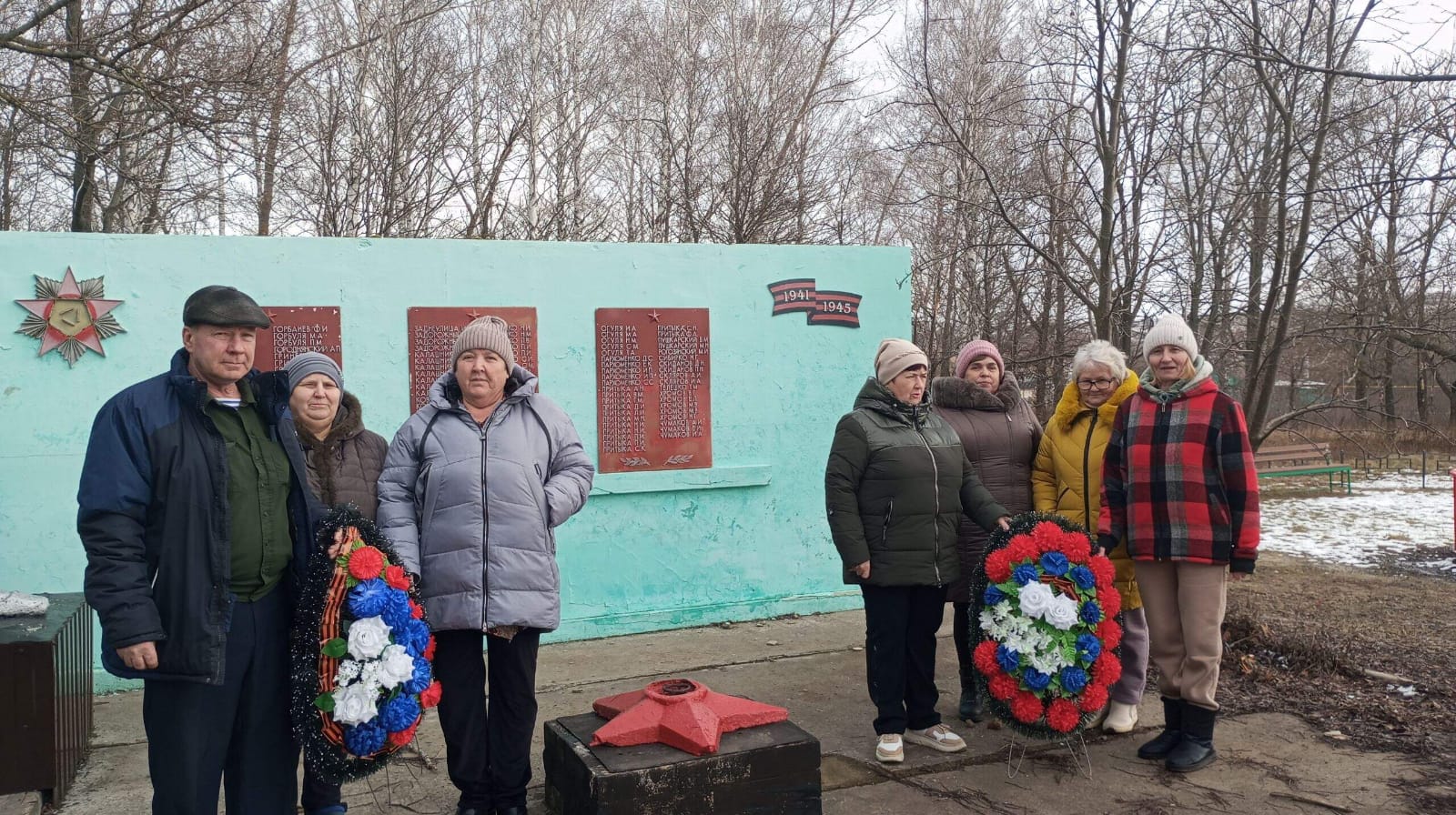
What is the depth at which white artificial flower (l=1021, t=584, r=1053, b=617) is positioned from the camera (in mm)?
3879

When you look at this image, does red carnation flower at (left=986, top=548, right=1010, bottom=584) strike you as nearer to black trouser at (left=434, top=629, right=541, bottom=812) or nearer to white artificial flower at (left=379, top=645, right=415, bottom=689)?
black trouser at (left=434, top=629, right=541, bottom=812)

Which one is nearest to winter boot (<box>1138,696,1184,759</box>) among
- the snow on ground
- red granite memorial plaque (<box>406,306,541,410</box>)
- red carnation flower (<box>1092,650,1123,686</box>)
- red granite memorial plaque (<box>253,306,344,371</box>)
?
red carnation flower (<box>1092,650,1123,686</box>)

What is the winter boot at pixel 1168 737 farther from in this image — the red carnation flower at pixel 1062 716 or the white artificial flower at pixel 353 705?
the white artificial flower at pixel 353 705

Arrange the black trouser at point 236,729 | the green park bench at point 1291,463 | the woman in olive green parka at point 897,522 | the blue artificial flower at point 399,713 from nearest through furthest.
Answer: the black trouser at point 236,729 → the blue artificial flower at point 399,713 → the woman in olive green parka at point 897,522 → the green park bench at point 1291,463

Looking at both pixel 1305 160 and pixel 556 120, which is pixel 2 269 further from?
pixel 556 120

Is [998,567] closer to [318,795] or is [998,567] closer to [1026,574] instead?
[1026,574]

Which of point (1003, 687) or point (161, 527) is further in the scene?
point (1003, 687)

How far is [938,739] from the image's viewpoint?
4211 mm

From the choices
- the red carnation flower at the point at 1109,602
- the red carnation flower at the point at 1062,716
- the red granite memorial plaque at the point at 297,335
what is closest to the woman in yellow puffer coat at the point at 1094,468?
the red carnation flower at the point at 1109,602

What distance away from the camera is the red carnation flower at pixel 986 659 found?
3.94 metres

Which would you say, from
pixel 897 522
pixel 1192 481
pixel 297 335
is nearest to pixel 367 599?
pixel 897 522

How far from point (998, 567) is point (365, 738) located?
94.5 inches

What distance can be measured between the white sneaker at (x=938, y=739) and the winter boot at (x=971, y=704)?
35cm

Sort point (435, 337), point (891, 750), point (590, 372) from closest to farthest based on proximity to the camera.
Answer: point (891, 750), point (435, 337), point (590, 372)
